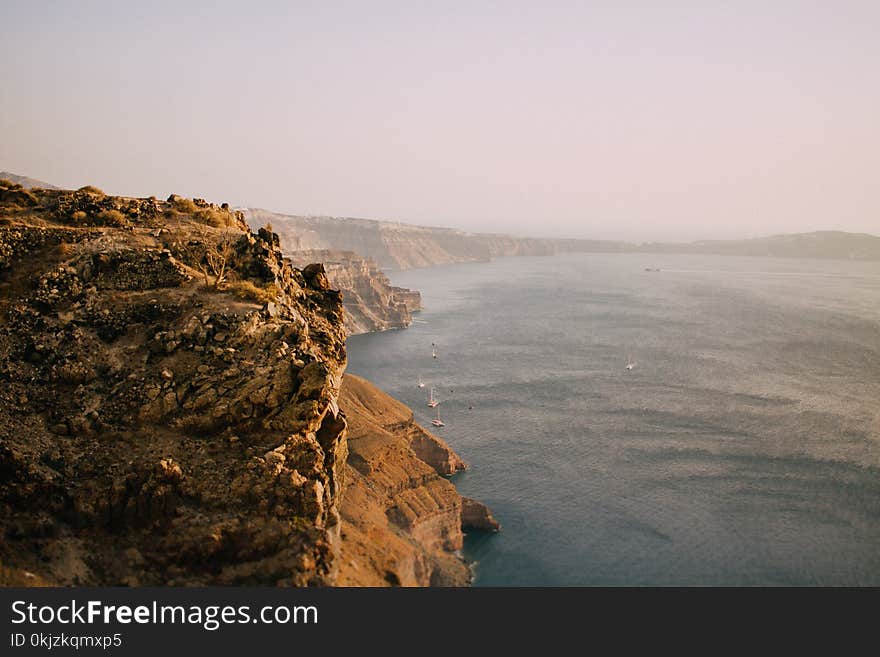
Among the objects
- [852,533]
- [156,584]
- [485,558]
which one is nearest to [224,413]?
[156,584]

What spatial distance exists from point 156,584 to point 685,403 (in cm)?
7688

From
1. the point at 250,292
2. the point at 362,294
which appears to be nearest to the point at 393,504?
the point at 250,292

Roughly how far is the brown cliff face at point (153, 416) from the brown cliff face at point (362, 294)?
107556 mm

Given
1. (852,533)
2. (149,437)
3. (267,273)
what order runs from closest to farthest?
1. (149,437)
2. (267,273)
3. (852,533)

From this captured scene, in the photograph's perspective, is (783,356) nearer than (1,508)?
No

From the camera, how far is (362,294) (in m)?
150

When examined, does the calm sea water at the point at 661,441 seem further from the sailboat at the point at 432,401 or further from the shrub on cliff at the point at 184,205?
the shrub on cliff at the point at 184,205

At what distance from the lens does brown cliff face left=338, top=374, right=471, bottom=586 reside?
3167 cm

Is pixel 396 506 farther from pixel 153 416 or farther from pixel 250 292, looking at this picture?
pixel 153 416

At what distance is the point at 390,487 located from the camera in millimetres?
43906

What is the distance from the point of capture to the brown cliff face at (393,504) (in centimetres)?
3167

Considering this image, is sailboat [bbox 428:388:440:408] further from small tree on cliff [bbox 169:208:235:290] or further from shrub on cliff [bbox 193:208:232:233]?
small tree on cliff [bbox 169:208:235:290]

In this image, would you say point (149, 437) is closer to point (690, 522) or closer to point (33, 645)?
point (33, 645)

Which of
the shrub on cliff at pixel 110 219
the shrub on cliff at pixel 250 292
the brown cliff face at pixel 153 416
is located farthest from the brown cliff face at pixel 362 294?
the brown cliff face at pixel 153 416
